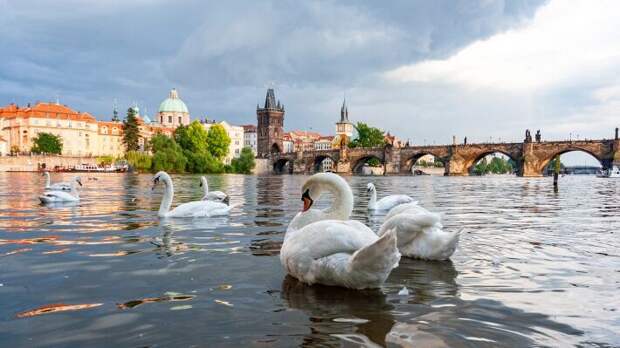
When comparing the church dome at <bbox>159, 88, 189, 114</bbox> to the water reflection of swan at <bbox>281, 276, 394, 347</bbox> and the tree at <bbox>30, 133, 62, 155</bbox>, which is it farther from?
the water reflection of swan at <bbox>281, 276, 394, 347</bbox>

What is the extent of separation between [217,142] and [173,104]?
178 feet

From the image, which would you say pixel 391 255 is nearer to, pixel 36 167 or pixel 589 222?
pixel 589 222

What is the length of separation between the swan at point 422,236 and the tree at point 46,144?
360 ft

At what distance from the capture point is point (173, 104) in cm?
14588

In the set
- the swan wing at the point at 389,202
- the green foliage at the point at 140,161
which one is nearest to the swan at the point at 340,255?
the swan wing at the point at 389,202

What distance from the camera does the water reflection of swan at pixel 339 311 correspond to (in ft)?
10.8

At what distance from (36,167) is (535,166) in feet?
288

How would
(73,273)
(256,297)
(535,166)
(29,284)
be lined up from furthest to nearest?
(535,166), (73,273), (29,284), (256,297)

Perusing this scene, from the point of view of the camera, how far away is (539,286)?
4.71m

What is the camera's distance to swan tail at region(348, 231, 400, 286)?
12.5 feet

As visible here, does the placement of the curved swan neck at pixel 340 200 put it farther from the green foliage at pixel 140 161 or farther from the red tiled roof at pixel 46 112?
the red tiled roof at pixel 46 112

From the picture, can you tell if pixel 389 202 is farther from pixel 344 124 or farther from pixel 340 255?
pixel 344 124

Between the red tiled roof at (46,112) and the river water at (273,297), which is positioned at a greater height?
the red tiled roof at (46,112)

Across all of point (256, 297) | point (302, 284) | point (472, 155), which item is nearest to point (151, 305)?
point (256, 297)
